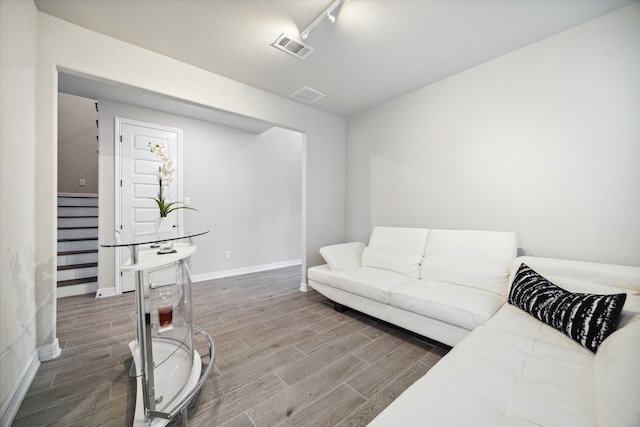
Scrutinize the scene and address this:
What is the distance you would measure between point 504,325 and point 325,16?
2.54 metres

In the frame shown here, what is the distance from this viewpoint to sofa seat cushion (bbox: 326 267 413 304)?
2318mm

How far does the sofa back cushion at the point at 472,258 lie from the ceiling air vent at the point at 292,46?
91.3 inches

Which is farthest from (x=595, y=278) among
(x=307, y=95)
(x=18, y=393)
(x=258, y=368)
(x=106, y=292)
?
(x=106, y=292)

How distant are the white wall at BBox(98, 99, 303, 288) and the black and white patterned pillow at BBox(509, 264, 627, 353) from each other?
3918mm

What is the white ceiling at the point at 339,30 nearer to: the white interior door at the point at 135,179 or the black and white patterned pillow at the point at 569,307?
the white interior door at the point at 135,179

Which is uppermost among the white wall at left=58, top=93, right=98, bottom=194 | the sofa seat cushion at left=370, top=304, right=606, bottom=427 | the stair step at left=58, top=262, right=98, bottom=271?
the white wall at left=58, top=93, right=98, bottom=194

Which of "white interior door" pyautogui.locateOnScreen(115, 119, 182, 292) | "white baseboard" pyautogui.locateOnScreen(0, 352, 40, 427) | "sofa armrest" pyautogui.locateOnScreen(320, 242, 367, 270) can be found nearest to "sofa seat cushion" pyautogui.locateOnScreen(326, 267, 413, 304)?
"sofa armrest" pyautogui.locateOnScreen(320, 242, 367, 270)

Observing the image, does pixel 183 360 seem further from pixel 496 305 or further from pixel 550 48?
pixel 550 48

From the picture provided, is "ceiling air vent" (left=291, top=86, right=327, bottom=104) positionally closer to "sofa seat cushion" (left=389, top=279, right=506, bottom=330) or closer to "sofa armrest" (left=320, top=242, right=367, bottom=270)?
"sofa armrest" (left=320, top=242, right=367, bottom=270)

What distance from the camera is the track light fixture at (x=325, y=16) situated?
1819 millimetres

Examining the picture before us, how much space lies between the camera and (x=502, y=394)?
37.9 inches

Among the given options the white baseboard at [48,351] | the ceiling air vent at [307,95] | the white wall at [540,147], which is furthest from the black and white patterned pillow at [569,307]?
the white baseboard at [48,351]

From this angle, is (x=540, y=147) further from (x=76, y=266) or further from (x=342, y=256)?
(x=76, y=266)

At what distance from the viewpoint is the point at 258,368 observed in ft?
5.93
